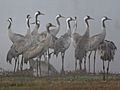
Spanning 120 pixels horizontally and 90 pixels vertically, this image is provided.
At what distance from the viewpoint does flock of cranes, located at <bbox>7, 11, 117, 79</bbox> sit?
3415cm

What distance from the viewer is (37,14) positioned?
1516 inches

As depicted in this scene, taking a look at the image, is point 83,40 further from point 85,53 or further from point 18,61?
point 18,61

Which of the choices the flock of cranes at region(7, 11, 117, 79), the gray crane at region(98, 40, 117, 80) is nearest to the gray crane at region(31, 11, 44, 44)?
the flock of cranes at region(7, 11, 117, 79)

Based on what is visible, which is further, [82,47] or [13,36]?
[13,36]

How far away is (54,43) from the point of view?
37062 millimetres

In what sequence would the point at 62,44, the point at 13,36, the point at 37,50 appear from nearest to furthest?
the point at 37,50, the point at 62,44, the point at 13,36

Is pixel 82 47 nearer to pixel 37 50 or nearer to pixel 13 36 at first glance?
pixel 13 36

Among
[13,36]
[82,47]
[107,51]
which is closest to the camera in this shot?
[107,51]

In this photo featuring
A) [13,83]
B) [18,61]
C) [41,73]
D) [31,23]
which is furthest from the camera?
[31,23]

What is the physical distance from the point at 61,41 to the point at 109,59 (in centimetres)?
428

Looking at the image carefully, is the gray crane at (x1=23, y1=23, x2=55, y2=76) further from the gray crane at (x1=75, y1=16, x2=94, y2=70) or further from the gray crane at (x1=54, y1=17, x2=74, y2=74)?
the gray crane at (x1=75, y1=16, x2=94, y2=70)

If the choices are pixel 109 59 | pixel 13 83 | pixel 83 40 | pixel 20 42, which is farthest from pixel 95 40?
pixel 13 83

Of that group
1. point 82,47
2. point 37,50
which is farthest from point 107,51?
point 37,50

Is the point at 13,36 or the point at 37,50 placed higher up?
the point at 13,36
